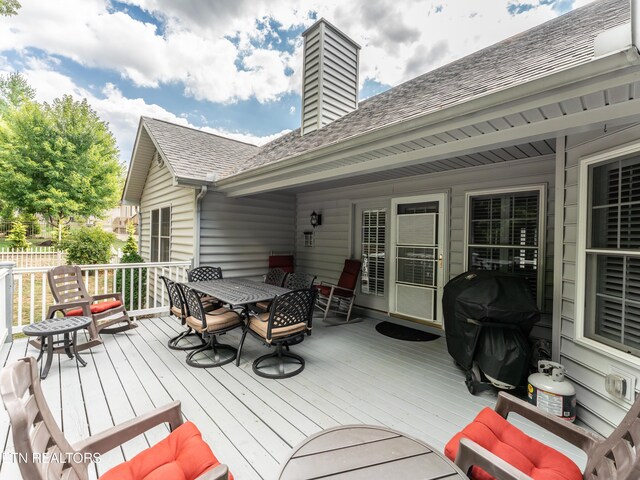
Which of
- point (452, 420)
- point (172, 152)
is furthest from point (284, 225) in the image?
point (452, 420)

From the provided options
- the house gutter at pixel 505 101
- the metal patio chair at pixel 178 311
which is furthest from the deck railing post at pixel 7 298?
the house gutter at pixel 505 101

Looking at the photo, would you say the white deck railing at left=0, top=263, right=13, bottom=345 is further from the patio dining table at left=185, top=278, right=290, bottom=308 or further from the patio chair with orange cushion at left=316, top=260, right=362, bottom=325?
the patio chair with orange cushion at left=316, top=260, right=362, bottom=325

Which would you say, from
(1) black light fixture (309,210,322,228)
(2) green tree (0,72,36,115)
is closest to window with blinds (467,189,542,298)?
(1) black light fixture (309,210,322,228)

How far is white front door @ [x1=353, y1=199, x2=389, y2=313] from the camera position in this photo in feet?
17.5

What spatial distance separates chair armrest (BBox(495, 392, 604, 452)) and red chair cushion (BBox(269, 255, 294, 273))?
506 cm

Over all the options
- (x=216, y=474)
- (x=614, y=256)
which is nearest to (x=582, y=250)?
(x=614, y=256)

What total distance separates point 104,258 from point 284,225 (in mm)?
8377

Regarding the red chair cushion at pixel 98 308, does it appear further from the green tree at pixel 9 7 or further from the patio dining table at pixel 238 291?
the green tree at pixel 9 7

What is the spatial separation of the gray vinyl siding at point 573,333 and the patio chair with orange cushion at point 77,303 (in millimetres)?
5109

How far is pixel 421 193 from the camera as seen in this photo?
15.5 ft

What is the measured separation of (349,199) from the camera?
5840 mm

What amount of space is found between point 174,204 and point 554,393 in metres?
6.65

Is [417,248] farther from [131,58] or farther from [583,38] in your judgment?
[131,58]

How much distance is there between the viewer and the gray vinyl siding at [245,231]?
5.52 metres
